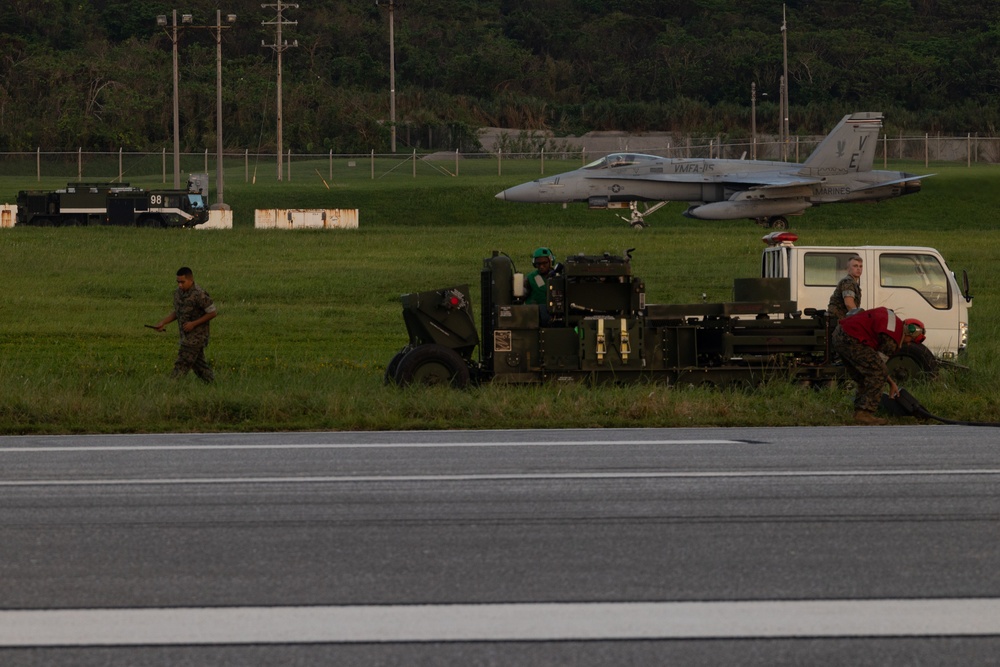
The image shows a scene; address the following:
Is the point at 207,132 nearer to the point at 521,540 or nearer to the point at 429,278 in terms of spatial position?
the point at 429,278

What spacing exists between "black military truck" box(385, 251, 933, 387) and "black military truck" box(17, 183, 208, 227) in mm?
35037

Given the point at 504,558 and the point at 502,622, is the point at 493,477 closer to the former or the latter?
the point at 504,558

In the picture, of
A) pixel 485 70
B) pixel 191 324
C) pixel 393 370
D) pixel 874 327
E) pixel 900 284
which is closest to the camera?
pixel 874 327

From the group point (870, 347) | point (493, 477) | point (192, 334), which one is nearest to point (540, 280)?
point (192, 334)

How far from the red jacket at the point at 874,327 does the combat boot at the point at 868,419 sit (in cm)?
63

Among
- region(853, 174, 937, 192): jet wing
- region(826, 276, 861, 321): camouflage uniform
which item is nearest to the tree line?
region(853, 174, 937, 192): jet wing

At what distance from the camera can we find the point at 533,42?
110 metres

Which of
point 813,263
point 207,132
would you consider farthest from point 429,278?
point 207,132

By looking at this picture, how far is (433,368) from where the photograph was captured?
15078 mm

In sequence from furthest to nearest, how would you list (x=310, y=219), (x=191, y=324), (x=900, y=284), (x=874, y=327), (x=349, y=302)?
1. (x=310, y=219)
2. (x=349, y=302)
3. (x=900, y=284)
4. (x=191, y=324)
5. (x=874, y=327)

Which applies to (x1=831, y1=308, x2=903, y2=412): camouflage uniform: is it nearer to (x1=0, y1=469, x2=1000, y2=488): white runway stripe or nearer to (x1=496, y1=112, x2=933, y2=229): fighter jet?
(x1=0, y1=469, x2=1000, y2=488): white runway stripe

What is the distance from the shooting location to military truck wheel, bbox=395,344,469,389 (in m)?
15.0

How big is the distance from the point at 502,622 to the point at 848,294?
973cm

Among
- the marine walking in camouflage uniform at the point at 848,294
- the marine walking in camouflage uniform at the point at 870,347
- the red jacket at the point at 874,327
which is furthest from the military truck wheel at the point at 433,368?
the red jacket at the point at 874,327
